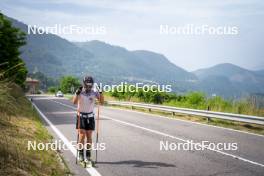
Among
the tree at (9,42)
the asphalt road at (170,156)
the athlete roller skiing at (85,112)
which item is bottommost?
the asphalt road at (170,156)

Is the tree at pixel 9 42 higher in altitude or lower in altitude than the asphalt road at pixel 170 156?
higher

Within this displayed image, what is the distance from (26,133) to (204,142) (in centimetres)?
550

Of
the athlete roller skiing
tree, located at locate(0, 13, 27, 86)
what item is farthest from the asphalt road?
tree, located at locate(0, 13, 27, 86)

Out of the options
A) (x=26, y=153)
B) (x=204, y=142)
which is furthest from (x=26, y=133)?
(x=204, y=142)

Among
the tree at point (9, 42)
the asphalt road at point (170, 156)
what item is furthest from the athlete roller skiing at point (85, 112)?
the tree at point (9, 42)

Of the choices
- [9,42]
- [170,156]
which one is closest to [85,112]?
[170,156]

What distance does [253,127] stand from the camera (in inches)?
661

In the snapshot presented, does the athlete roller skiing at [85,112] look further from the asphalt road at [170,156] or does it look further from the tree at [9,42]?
the tree at [9,42]

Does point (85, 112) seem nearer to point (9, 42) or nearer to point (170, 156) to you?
point (170, 156)

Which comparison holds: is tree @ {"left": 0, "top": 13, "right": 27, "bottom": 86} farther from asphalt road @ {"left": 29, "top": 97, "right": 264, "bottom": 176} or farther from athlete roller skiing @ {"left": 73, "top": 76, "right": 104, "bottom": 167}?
athlete roller skiing @ {"left": 73, "top": 76, "right": 104, "bottom": 167}

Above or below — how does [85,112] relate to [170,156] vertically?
above

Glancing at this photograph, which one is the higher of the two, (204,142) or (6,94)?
(6,94)

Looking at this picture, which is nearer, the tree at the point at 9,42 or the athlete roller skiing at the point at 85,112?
the athlete roller skiing at the point at 85,112

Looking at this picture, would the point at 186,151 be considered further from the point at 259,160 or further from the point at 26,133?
the point at 26,133
